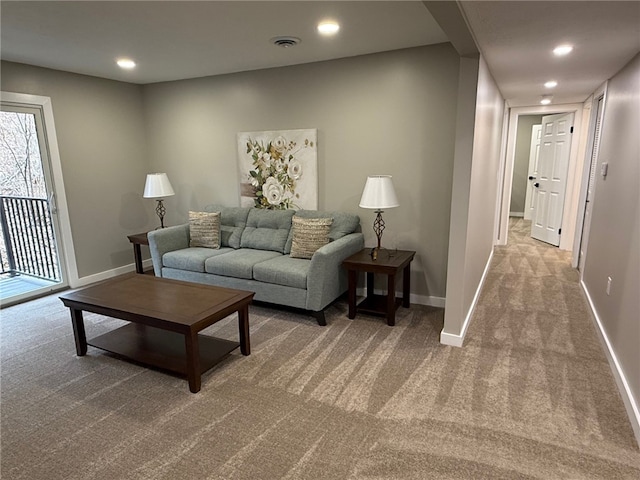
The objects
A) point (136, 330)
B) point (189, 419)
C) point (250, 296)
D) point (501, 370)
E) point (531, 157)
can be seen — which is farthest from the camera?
point (531, 157)

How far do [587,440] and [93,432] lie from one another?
8.32 ft

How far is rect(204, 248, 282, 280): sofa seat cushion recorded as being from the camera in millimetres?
3668

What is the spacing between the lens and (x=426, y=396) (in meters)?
2.35

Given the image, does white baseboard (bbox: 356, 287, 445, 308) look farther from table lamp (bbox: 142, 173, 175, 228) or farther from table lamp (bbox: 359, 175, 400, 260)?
table lamp (bbox: 142, 173, 175, 228)

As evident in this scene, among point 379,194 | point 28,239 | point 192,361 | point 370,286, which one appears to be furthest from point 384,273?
point 28,239

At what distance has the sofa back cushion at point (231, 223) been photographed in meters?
4.36

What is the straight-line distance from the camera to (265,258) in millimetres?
3812

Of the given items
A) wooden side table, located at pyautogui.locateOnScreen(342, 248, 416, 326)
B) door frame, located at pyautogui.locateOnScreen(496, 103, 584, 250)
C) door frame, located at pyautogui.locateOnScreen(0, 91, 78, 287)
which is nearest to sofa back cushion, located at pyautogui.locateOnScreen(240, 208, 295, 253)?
wooden side table, located at pyautogui.locateOnScreen(342, 248, 416, 326)

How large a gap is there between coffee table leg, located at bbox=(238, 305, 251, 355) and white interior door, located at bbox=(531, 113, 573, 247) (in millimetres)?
5297

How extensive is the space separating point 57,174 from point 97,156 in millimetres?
514

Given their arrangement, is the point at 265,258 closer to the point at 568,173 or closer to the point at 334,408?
the point at 334,408

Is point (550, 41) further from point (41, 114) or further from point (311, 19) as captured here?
point (41, 114)

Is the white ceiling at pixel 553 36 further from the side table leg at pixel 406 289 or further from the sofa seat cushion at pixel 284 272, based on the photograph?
the sofa seat cushion at pixel 284 272

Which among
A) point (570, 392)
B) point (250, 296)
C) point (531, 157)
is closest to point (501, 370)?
point (570, 392)
